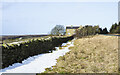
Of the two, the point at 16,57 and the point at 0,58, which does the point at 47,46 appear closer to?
the point at 16,57

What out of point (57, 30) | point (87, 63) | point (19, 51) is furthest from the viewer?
point (57, 30)

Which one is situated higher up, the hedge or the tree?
the tree

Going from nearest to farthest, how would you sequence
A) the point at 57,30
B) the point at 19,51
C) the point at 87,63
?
the point at 87,63 → the point at 19,51 → the point at 57,30

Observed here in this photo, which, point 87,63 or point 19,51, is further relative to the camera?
point 19,51

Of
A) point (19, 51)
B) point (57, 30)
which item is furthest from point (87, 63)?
point (57, 30)

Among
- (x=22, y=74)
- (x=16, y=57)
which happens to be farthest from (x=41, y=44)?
(x=22, y=74)

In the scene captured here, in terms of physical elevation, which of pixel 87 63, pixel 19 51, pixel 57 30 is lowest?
pixel 87 63

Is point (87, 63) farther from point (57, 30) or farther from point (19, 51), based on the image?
point (57, 30)

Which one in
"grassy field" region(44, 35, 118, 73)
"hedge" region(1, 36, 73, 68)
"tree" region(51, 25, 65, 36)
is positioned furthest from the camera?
"tree" region(51, 25, 65, 36)

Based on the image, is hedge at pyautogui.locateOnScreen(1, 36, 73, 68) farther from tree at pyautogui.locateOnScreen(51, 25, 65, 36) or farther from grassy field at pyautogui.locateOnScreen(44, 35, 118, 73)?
tree at pyautogui.locateOnScreen(51, 25, 65, 36)

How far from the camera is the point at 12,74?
838 cm

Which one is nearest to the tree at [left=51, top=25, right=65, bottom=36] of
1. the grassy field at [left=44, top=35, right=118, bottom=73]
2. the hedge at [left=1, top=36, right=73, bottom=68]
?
the hedge at [left=1, top=36, right=73, bottom=68]

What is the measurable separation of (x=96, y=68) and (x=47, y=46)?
443 inches

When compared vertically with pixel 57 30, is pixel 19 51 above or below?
below
